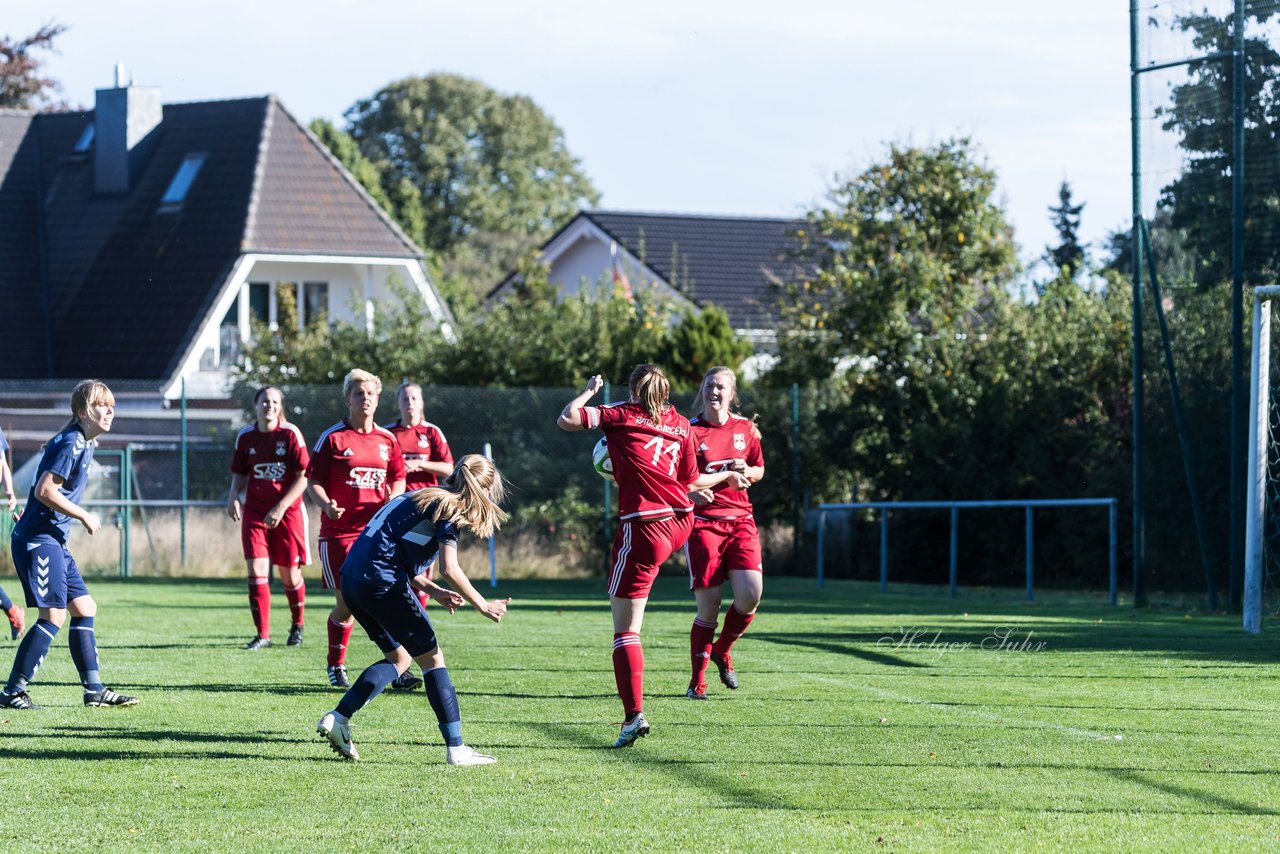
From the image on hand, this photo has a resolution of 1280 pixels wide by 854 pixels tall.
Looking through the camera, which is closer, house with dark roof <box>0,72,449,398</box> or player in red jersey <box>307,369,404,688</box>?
player in red jersey <box>307,369,404,688</box>

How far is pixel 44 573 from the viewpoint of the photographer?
8.83 metres

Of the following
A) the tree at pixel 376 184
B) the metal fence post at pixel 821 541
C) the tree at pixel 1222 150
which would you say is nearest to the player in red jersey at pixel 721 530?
the tree at pixel 1222 150

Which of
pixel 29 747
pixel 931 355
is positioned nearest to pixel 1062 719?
pixel 29 747

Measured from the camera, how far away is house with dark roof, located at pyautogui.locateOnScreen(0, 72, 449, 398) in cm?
3334

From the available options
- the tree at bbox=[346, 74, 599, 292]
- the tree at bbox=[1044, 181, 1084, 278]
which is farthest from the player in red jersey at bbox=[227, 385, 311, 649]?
the tree at bbox=[1044, 181, 1084, 278]

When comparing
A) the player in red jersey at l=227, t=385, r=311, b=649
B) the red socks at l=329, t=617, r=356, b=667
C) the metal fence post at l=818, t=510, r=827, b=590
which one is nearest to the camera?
the red socks at l=329, t=617, r=356, b=667

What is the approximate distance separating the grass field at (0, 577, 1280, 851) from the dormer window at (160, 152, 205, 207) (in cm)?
2389

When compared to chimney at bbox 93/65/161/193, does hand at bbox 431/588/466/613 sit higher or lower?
lower

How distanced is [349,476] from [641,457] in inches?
122

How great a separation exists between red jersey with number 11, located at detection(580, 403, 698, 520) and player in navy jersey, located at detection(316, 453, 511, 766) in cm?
92

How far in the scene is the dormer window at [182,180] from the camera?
35.2 m

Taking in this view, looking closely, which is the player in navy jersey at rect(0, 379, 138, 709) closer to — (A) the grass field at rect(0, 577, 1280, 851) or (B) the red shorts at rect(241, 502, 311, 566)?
(A) the grass field at rect(0, 577, 1280, 851)

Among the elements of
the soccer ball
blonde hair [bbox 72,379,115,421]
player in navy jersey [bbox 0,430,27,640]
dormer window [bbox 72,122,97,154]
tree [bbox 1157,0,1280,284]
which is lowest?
player in navy jersey [bbox 0,430,27,640]

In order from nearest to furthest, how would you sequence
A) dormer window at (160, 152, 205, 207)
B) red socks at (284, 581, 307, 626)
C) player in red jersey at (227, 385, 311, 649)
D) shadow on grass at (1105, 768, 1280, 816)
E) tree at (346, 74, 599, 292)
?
shadow on grass at (1105, 768, 1280, 816)
player in red jersey at (227, 385, 311, 649)
red socks at (284, 581, 307, 626)
dormer window at (160, 152, 205, 207)
tree at (346, 74, 599, 292)
